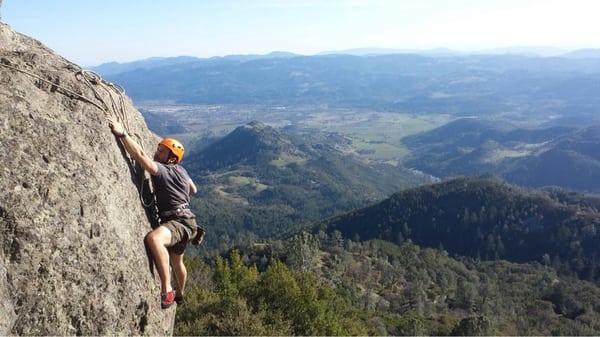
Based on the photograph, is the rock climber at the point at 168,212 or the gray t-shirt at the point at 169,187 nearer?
the rock climber at the point at 168,212

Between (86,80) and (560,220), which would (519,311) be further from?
(86,80)

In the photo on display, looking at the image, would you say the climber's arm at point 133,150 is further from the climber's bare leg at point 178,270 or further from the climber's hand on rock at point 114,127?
the climber's bare leg at point 178,270

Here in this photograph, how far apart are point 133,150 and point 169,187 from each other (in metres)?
0.94

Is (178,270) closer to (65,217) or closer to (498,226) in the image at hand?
(65,217)

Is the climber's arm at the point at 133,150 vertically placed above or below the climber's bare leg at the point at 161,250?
above

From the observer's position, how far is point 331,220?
643 ft

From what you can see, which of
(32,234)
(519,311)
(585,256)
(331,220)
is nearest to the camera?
(32,234)

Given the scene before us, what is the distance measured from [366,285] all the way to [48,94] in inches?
4125

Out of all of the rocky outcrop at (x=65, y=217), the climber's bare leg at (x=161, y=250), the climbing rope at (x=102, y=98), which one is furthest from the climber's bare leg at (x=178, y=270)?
the climbing rope at (x=102, y=98)

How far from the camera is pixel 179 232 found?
29.9 feet

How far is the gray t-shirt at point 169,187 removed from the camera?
914 centimetres

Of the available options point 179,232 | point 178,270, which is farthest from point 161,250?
point 178,270

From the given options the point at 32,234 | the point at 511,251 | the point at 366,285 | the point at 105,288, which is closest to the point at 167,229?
the point at 105,288

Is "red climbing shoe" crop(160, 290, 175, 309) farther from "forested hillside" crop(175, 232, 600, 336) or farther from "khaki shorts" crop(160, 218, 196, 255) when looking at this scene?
"forested hillside" crop(175, 232, 600, 336)
